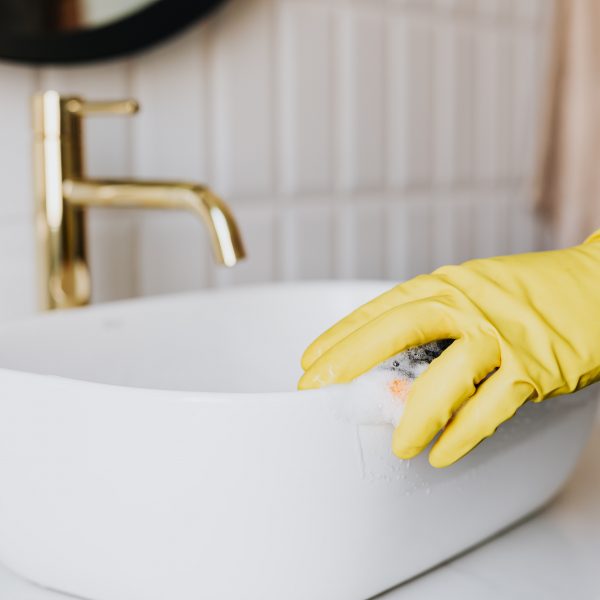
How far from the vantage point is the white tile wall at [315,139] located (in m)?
0.88

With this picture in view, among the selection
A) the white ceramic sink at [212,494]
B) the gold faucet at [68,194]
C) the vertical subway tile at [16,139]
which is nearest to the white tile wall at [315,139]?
the vertical subway tile at [16,139]

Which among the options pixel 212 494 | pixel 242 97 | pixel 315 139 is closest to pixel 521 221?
pixel 315 139

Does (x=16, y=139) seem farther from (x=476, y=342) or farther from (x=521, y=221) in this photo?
(x=521, y=221)

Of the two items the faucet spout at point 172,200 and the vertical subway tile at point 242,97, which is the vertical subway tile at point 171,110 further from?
the faucet spout at point 172,200

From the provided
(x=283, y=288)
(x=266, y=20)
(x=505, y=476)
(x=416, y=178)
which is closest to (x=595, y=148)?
(x=416, y=178)

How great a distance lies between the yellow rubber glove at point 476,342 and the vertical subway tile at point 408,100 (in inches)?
26.9

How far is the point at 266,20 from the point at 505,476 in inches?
25.2

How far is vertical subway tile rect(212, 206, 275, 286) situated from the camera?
3.21 ft

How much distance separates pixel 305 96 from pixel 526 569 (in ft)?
2.17

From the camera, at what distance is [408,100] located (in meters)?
1.15

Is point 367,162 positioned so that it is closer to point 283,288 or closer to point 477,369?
point 283,288

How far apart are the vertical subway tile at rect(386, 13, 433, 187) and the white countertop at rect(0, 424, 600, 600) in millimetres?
641

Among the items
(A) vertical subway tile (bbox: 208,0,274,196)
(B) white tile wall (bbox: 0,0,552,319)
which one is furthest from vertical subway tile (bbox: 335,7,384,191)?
(A) vertical subway tile (bbox: 208,0,274,196)

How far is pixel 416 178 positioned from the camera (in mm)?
1164
